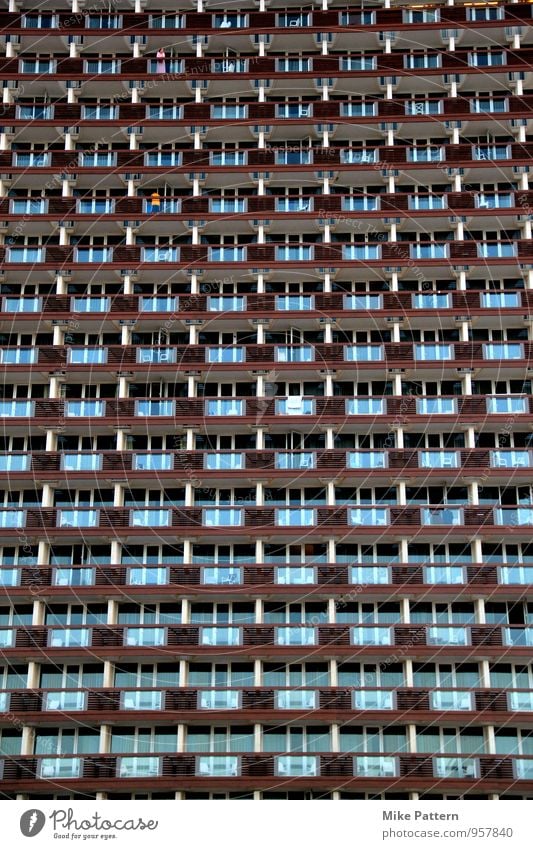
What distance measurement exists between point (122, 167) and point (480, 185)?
24069 millimetres

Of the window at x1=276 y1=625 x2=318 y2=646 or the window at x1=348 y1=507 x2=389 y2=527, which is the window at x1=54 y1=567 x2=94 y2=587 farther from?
the window at x1=348 y1=507 x2=389 y2=527

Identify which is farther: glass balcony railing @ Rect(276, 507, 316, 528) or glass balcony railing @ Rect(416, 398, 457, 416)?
glass balcony railing @ Rect(416, 398, 457, 416)

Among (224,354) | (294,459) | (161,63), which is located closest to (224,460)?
(294,459)

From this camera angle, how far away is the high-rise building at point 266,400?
83.9 meters

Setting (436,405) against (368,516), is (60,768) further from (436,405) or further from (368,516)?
(436,405)

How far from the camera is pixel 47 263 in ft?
317

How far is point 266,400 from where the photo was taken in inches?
3605

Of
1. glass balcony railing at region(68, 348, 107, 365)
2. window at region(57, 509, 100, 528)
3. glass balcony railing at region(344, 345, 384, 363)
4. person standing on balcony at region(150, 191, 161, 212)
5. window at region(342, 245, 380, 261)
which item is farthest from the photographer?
person standing on balcony at region(150, 191, 161, 212)

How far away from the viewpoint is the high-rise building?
83.9 metres

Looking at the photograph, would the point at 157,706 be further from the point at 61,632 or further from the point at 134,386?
the point at 134,386

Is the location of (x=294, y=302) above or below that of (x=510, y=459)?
above

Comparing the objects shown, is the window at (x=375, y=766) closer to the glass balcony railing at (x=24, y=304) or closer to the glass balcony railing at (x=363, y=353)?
the glass balcony railing at (x=363, y=353)

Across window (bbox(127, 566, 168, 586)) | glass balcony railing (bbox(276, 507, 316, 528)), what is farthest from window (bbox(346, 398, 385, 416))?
window (bbox(127, 566, 168, 586))

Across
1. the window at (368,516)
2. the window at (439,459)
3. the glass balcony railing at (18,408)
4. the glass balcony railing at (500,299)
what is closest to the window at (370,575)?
the window at (368,516)
